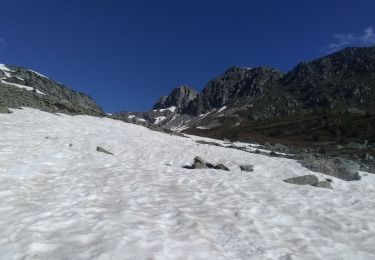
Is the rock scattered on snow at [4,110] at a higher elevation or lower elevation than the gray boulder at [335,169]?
higher

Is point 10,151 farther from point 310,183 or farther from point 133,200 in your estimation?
point 310,183

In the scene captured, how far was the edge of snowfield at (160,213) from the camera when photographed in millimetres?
8008

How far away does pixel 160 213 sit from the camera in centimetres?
1042

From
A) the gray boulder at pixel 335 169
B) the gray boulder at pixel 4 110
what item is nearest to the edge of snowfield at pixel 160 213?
the gray boulder at pixel 335 169

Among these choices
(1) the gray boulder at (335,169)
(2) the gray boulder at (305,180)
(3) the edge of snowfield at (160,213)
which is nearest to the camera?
(3) the edge of snowfield at (160,213)

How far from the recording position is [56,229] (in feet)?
28.1

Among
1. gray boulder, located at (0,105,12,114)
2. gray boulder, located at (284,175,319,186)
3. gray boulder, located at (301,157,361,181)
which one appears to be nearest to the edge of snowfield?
gray boulder, located at (284,175,319,186)

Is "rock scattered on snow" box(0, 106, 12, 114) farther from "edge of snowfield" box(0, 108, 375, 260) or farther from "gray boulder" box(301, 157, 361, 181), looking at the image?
"gray boulder" box(301, 157, 361, 181)

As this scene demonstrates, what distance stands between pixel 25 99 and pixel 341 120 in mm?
96297

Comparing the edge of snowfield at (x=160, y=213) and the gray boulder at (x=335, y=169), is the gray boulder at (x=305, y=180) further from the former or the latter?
the gray boulder at (x=335, y=169)

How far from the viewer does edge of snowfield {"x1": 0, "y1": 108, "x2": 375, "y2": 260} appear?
26.3 feet

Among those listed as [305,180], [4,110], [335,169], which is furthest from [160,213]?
[4,110]

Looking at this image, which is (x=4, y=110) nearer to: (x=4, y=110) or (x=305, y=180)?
(x=4, y=110)

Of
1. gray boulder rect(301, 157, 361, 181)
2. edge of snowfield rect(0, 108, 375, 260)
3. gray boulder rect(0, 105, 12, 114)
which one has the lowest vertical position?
edge of snowfield rect(0, 108, 375, 260)
